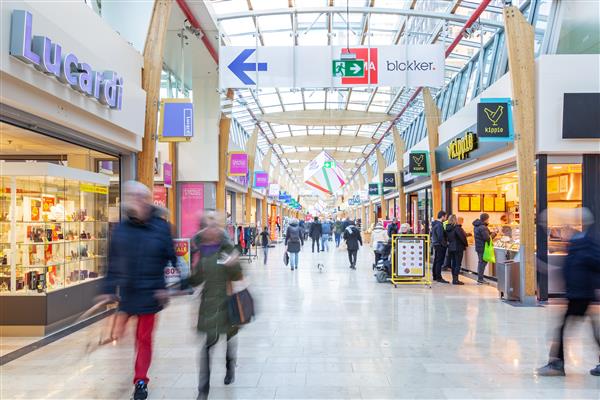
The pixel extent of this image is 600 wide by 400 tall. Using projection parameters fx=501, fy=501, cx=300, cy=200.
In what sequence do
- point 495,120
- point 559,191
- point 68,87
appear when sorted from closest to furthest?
point 68,87 < point 495,120 < point 559,191

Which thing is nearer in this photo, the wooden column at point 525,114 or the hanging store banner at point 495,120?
the wooden column at point 525,114

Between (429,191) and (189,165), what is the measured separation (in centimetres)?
920

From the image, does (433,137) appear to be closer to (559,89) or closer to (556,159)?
(556,159)

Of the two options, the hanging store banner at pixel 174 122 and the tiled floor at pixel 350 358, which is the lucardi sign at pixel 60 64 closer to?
the hanging store banner at pixel 174 122

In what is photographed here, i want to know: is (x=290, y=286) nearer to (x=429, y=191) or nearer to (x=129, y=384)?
(x=129, y=384)

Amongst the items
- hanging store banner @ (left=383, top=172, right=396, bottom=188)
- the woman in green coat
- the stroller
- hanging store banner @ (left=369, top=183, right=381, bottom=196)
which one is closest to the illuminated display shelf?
the woman in green coat

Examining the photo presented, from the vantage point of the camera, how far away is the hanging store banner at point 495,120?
963 cm

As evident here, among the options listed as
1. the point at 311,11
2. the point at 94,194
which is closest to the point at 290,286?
the point at 94,194

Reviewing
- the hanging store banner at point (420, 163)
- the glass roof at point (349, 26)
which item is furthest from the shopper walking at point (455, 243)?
the hanging store banner at point (420, 163)

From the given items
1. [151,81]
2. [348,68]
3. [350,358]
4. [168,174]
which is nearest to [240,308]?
[350,358]

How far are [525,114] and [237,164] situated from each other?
1100 centimetres

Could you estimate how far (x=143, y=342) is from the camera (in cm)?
430

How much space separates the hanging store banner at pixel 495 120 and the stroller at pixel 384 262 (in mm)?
4356

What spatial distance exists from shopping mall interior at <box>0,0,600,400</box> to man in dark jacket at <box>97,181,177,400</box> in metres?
0.02
